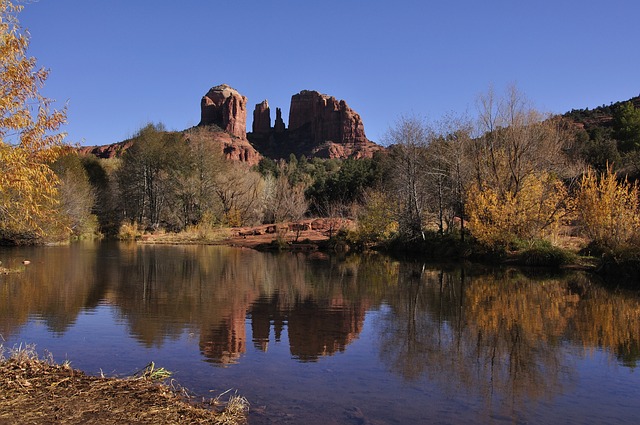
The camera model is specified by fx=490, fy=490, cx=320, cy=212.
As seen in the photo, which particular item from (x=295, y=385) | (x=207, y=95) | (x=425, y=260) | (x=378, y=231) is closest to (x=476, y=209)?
(x=425, y=260)

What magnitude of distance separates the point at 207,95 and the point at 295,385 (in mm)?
152020

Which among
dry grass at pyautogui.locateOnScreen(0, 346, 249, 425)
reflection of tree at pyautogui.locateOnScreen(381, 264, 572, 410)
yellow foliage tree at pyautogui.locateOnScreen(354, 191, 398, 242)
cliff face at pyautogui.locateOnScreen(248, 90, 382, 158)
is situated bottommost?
reflection of tree at pyautogui.locateOnScreen(381, 264, 572, 410)

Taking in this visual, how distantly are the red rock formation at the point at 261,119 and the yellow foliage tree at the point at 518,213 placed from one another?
134 metres

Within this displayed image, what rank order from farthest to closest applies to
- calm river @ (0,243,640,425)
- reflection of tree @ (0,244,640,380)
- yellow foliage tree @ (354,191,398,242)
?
1. yellow foliage tree @ (354,191,398,242)
2. reflection of tree @ (0,244,640,380)
3. calm river @ (0,243,640,425)

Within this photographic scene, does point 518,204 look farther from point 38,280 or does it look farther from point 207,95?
point 207,95

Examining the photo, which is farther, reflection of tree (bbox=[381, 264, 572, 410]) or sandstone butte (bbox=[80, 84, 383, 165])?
sandstone butte (bbox=[80, 84, 383, 165])

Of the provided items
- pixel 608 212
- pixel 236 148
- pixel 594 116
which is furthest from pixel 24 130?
pixel 236 148

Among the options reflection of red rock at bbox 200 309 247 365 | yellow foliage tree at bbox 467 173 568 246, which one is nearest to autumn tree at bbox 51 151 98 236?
yellow foliage tree at bbox 467 173 568 246

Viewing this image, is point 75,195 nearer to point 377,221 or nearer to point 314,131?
point 377,221

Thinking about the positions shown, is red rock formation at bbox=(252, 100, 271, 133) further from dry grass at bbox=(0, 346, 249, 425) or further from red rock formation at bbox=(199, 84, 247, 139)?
dry grass at bbox=(0, 346, 249, 425)

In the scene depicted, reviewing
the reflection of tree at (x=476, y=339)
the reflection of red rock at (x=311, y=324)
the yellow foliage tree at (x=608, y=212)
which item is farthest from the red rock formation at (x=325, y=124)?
the reflection of red rock at (x=311, y=324)

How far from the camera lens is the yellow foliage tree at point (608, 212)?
20.9m

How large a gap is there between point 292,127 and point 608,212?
5479 inches

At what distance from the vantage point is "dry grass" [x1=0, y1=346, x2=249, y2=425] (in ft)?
16.9
